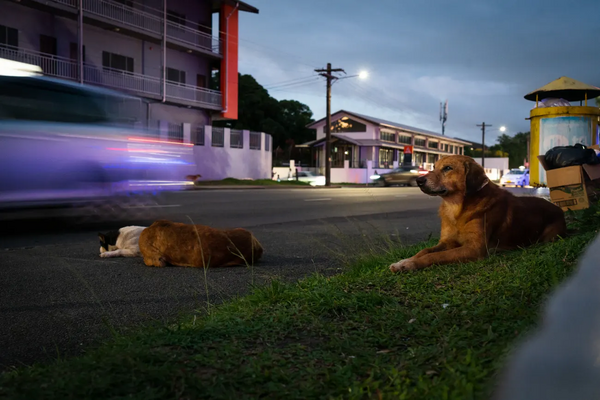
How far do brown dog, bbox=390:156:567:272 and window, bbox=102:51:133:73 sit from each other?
2674 cm

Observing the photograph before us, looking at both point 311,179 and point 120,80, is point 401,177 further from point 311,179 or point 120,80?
point 120,80

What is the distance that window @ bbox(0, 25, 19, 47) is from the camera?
23.0 m

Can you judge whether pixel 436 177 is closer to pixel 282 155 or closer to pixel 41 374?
pixel 41 374

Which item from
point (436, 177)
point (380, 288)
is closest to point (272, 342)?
point (380, 288)

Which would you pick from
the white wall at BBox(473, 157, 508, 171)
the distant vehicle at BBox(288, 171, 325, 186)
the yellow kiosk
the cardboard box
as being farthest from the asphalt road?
the white wall at BBox(473, 157, 508, 171)

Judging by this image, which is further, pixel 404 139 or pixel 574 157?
pixel 404 139

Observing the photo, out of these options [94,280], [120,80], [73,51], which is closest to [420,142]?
[120,80]

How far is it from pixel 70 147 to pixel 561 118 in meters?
8.87

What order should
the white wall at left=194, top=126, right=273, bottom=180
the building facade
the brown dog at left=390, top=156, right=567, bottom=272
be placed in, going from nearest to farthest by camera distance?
the brown dog at left=390, top=156, right=567, bottom=272 → the white wall at left=194, top=126, right=273, bottom=180 → the building facade

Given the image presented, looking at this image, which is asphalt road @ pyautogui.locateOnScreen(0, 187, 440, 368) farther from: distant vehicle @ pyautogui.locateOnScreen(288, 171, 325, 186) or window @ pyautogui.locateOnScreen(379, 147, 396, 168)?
window @ pyautogui.locateOnScreen(379, 147, 396, 168)

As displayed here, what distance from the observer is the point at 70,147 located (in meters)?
8.13

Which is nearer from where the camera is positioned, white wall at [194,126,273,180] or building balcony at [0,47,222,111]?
building balcony at [0,47,222,111]

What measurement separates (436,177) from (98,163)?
5.96 meters

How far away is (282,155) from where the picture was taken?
2288 inches
